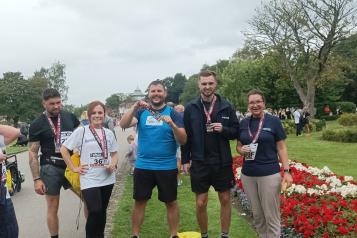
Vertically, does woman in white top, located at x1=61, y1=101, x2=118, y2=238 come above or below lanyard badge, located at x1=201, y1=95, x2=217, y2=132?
below

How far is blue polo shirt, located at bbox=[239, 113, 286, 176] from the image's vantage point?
16.7ft

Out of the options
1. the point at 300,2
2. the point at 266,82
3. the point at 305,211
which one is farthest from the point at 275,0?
the point at 305,211

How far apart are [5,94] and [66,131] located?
57130 mm

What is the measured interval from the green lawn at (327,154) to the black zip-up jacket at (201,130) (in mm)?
7078

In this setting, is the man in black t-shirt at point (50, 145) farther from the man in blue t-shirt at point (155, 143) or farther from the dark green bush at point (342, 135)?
the dark green bush at point (342, 135)

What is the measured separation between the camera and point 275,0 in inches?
A: 1554

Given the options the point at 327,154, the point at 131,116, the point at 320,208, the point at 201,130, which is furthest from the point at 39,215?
the point at 327,154

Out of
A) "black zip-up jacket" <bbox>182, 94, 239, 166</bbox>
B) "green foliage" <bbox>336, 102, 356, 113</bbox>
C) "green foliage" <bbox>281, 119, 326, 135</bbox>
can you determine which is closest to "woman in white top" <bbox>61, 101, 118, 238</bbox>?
"black zip-up jacket" <bbox>182, 94, 239, 166</bbox>

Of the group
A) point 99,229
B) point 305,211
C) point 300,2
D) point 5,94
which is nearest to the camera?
point 99,229

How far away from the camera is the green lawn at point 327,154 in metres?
13.6

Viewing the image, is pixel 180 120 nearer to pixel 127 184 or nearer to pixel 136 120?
pixel 136 120

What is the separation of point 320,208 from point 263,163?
5.35 ft

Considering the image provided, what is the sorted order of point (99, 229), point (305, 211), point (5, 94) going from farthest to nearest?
point (5, 94) → point (305, 211) → point (99, 229)

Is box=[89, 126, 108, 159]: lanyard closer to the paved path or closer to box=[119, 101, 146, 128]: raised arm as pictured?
box=[119, 101, 146, 128]: raised arm
